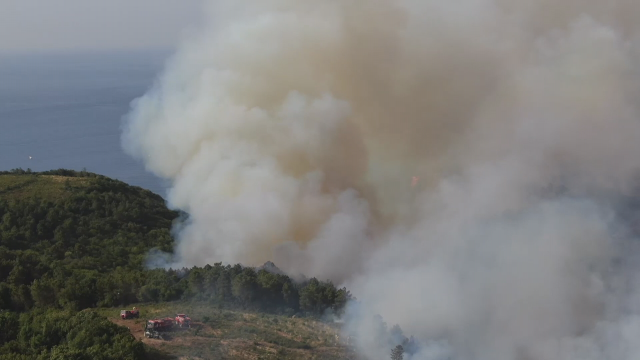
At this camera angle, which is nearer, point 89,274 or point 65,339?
point 65,339

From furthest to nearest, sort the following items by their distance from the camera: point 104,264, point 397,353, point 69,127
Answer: point 69,127 < point 104,264 < point 397,353

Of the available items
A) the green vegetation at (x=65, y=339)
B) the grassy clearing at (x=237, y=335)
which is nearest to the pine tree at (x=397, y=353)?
the grassy clearing at (x=237, y=335)

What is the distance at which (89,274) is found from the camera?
88.8 feet

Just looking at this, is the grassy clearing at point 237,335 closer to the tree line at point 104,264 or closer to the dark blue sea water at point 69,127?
the tree line at point 104,264

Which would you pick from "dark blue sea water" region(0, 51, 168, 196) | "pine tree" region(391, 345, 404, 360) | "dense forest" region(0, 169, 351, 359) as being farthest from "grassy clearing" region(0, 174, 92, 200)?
"pine tree" region(391, 345, 404, 360)

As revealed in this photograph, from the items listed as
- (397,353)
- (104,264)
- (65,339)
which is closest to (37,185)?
(104,264)

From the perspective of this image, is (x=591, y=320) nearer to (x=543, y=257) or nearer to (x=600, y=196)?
Result: (x=543, y=257)

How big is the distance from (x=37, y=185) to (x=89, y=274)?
1926cm

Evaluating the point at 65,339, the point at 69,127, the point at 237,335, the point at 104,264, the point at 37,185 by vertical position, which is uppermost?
the point at 69,127

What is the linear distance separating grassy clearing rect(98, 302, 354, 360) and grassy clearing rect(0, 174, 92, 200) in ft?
67.8

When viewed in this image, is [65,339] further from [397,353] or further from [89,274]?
[397,353]

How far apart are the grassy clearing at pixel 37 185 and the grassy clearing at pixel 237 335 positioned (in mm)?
20661

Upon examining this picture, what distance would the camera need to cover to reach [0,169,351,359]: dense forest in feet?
59.2

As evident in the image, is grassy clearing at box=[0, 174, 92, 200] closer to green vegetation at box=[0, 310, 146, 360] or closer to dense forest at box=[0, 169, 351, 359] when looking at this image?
dense forest at box=[0, 169, 351, 359]
